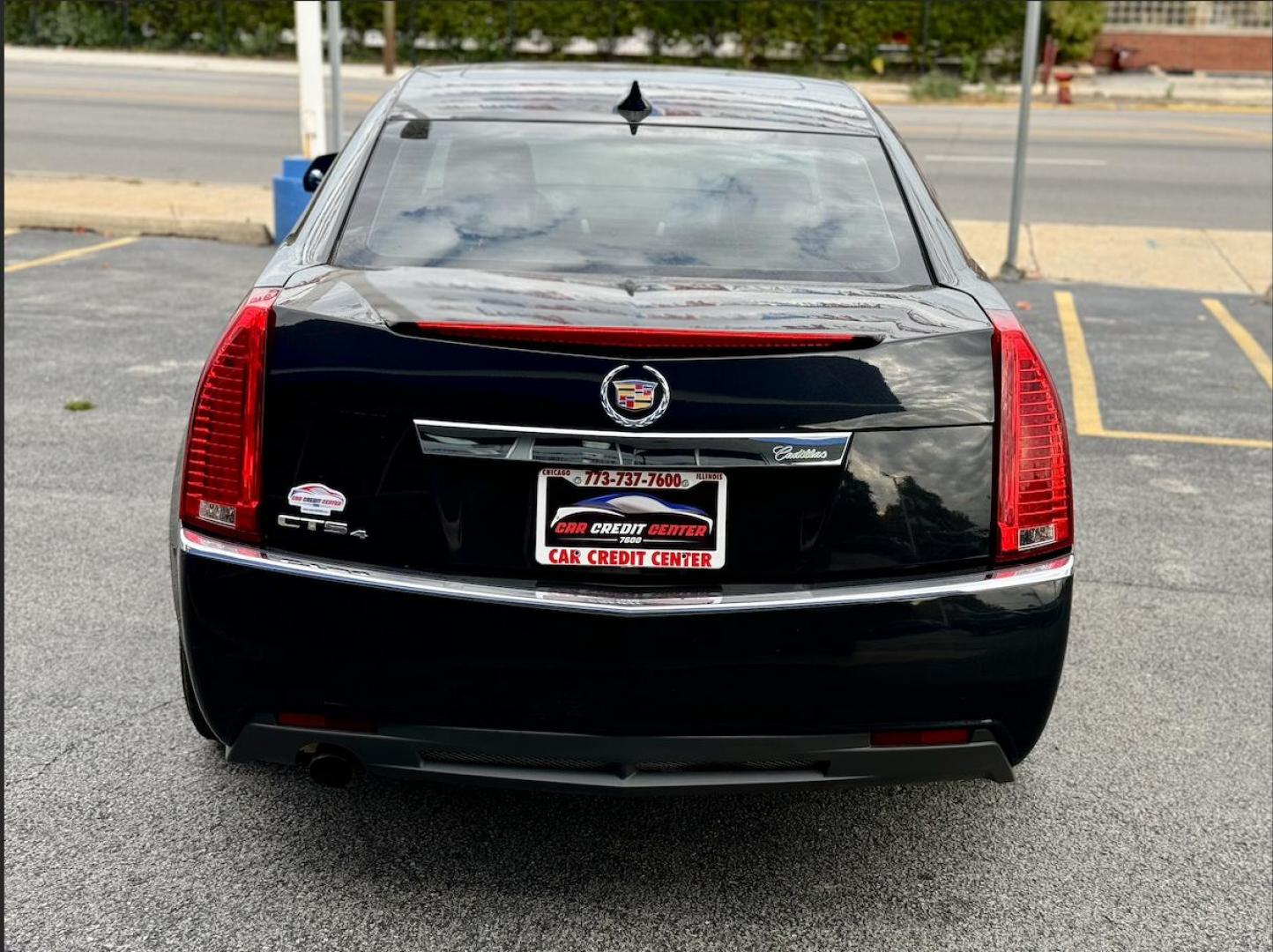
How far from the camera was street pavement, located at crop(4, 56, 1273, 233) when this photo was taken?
1552 centimetres

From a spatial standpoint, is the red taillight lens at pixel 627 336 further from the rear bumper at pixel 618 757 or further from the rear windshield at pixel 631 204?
the rear bumper at pixel 618 757

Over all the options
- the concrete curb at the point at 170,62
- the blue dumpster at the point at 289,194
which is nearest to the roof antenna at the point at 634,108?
the blue dumpster at the point at 289,194

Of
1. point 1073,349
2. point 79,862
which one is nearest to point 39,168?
point 1073,349

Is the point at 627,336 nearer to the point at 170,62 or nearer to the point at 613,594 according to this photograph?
the point at 613,594

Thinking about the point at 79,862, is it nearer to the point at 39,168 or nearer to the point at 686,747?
the point at 686,747

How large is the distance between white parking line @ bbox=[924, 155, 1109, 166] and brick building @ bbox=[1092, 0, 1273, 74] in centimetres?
1857

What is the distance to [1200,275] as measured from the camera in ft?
37.6

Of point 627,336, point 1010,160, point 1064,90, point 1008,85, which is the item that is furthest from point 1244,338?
point 1008,85

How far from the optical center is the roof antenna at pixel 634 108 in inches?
150

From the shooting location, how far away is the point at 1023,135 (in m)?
10.9

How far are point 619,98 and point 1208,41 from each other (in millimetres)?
36257

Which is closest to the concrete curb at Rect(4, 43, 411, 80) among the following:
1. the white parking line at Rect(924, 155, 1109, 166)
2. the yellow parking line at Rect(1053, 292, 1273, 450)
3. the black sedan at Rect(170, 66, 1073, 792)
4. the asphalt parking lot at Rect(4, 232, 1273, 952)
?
the white parking line at Rect(924, 155, 1109, 166)

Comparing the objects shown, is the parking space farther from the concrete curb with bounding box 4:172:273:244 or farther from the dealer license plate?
the concrete curb with bounding box 4:172:273:244

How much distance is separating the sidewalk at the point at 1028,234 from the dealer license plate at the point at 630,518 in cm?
904
